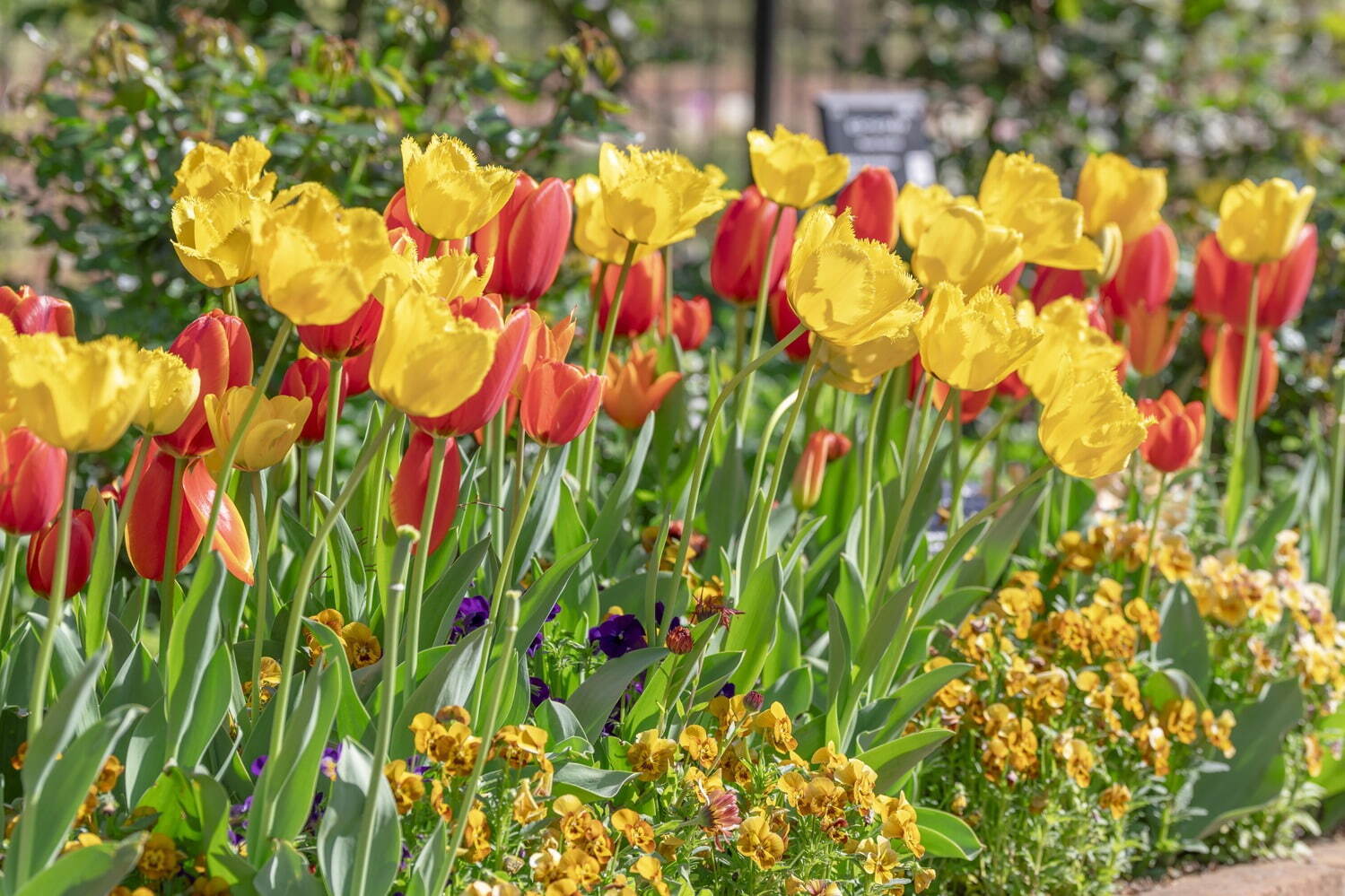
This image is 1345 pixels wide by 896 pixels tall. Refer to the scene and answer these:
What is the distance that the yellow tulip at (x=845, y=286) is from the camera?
4.42 ft

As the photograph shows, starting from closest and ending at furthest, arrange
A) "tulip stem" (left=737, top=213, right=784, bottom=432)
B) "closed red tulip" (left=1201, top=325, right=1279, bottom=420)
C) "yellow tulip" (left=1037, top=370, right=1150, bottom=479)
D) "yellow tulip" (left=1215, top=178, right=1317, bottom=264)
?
"yellow tulip" (left=1037, top=370, right=1150, bottom=479)
"tulip stem" (left=737, top=213, right=784, bottom=432)
"yellow tulip" (left=1215, top=178, right=1317, bottom=264)
"closed red tulip" (left=1201, top=325, right=1279, bottom=420)

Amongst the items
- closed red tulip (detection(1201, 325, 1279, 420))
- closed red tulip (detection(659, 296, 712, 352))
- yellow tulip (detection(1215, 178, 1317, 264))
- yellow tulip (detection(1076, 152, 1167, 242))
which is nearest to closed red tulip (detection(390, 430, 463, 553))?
closed red tulip (detection(659, 296, 712, 352))

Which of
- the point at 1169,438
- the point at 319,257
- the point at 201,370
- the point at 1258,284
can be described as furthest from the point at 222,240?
the point at 1258,284

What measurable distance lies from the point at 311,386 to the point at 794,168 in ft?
2.34

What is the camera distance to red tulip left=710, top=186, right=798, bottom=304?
2133 mm

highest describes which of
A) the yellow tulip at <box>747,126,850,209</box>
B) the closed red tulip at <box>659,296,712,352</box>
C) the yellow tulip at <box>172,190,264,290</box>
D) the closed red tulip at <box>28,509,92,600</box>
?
the yellow tulip at <box>172,190,264,290</box>

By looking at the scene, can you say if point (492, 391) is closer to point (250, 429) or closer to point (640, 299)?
point (250, 429)

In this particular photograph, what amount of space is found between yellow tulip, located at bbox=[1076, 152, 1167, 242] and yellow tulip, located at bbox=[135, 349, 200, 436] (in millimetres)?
1545

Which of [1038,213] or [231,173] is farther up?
[231,173]

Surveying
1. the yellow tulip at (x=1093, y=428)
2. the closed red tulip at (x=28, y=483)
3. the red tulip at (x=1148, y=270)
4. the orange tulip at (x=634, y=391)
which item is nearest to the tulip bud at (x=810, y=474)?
the orange tulip at (x=634, y=391)

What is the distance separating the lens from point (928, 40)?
549cm

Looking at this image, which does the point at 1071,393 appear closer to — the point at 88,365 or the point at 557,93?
the point at 88,365

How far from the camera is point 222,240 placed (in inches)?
52.9

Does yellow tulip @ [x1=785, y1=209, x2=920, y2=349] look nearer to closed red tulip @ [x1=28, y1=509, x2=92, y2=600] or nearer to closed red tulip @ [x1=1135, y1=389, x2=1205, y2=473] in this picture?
closed red tulip @ [x1=28, y1=509, x2=92, y2=600]
